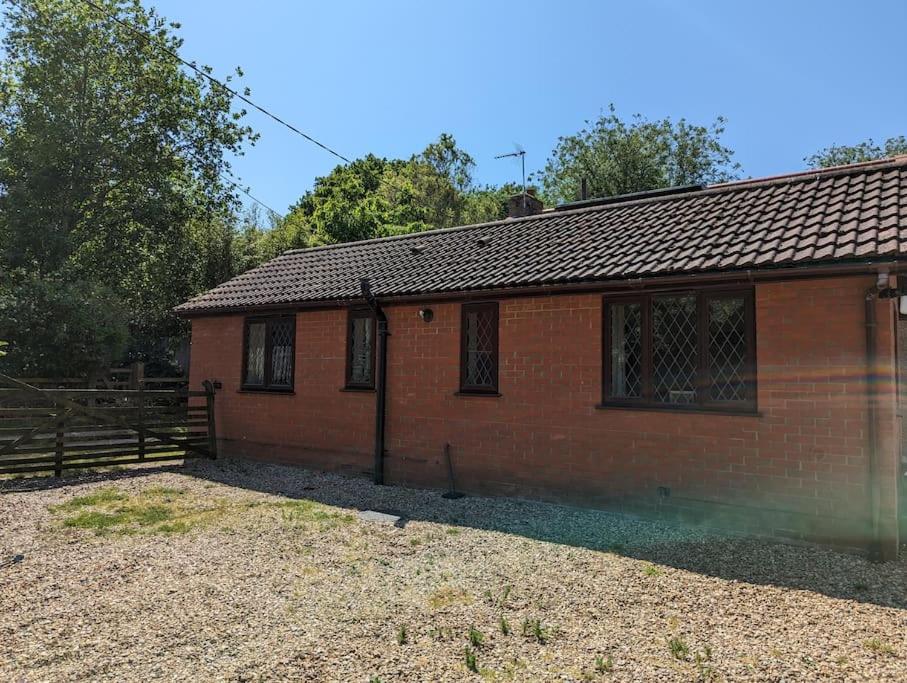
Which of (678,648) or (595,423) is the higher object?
(595,423)

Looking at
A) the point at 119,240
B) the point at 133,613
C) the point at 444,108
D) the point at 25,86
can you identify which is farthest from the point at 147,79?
the point at 133,613

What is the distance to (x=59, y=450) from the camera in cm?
955

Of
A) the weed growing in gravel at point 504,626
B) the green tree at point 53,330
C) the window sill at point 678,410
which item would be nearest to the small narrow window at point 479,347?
the window sill at point 678,410

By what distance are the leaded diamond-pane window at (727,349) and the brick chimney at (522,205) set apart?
765cm

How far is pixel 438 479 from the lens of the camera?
8891 mm

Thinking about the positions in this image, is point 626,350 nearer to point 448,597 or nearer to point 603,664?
point 448,597

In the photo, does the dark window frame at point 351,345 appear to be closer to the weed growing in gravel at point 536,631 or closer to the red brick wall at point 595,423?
the red brick wall at point 595,423

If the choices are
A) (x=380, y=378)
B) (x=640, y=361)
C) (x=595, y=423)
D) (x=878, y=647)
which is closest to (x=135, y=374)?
(x=380, y=378)

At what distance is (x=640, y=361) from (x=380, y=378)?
4.39 meters

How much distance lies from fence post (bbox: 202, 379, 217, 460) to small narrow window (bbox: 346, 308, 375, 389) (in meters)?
3.70

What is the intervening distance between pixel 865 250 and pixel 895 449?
6.80 feet

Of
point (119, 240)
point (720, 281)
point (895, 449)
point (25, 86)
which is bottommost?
point (895, 449)

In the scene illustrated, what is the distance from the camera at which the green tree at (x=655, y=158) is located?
1273 inches

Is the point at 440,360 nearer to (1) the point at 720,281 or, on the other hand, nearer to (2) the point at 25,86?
(1) the point at 720,281
